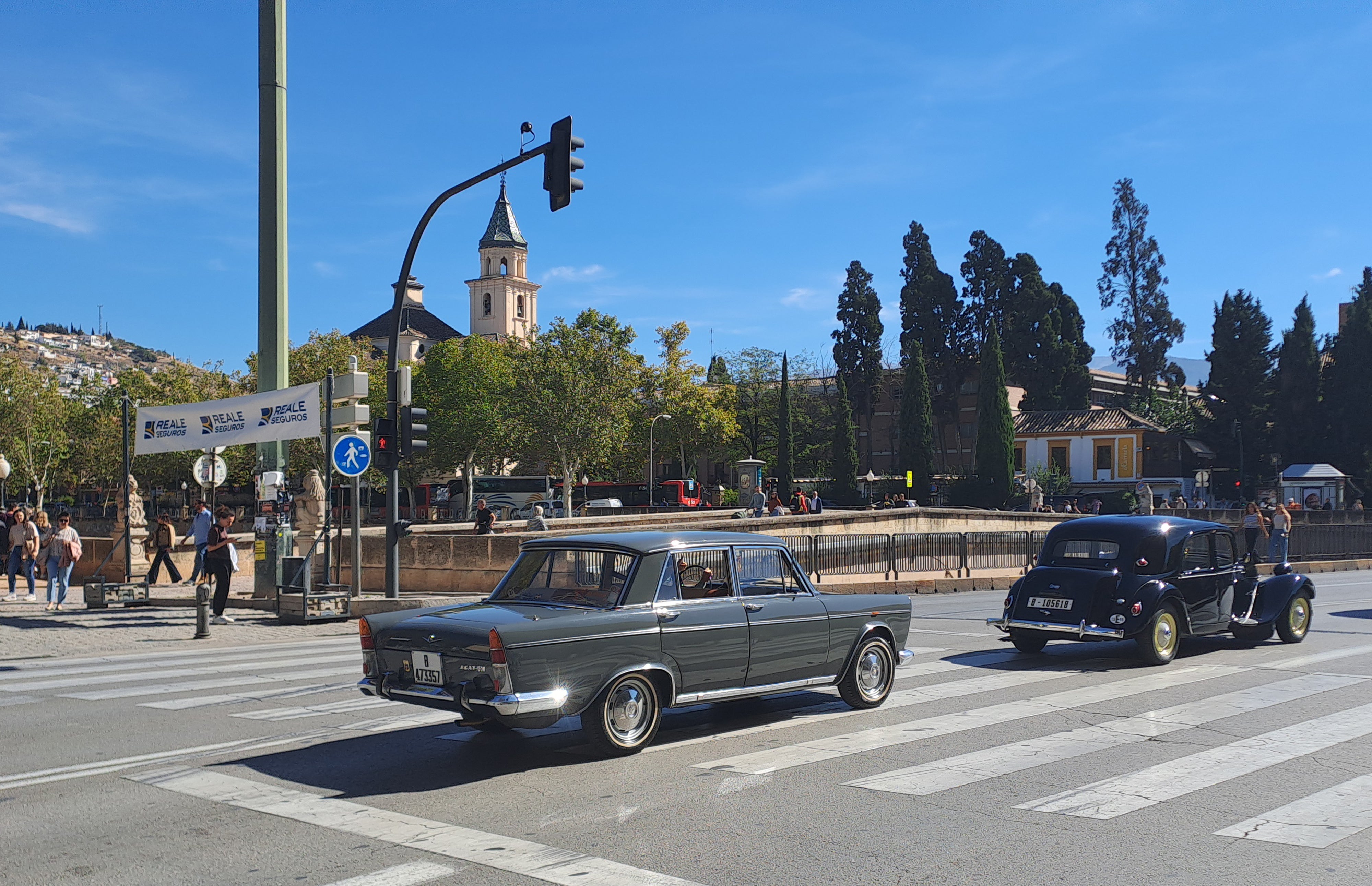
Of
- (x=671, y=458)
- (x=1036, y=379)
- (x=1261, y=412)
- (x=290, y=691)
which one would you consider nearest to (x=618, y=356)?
(x=671, y=458)

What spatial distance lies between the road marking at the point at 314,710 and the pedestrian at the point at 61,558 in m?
11.3

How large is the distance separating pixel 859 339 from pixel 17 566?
7260cm

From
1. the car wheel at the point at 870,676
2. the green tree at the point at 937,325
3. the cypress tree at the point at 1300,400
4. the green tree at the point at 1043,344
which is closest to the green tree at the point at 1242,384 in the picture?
the cypress tree at the point at 1300,400

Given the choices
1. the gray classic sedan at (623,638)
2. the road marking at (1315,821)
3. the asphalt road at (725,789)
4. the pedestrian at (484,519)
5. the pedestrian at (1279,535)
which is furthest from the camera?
the pedestrian at (484,519)

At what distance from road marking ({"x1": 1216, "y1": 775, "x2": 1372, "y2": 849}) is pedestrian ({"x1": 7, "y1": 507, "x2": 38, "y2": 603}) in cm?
2012

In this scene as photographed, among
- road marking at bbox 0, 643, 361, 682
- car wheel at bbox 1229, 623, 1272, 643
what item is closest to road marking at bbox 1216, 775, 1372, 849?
car wheel at bbox 1229, 623, 1272, 643

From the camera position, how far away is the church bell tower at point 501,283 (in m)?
126

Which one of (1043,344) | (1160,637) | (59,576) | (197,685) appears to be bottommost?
(197,685)

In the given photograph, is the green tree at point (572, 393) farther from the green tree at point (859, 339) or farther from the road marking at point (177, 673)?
the road marking at point (177, 673)

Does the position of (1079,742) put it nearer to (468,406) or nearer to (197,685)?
(197,685)

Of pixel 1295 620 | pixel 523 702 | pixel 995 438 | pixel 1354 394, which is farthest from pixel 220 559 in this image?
pixel 1354 394

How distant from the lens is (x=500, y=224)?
127375 millimetres

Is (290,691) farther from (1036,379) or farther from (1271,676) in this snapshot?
(1036,379)

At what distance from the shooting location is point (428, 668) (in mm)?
6988
